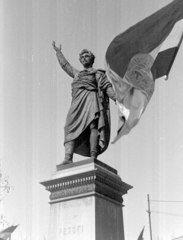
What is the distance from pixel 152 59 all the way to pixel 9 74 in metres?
8.39

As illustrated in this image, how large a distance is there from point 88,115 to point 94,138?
1.59ft

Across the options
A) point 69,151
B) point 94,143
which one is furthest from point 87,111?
point 69,151

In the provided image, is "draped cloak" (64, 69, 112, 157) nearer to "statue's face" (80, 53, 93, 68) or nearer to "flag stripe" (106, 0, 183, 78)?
"statue's face" (80, 53, 93, 68)

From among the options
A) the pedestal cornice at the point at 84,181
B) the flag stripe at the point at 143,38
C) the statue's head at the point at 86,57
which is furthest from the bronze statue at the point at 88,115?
the flag stripe at the point at 143,38

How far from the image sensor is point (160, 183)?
18984 millimetres

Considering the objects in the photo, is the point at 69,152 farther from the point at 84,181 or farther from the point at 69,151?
the point at 84,181

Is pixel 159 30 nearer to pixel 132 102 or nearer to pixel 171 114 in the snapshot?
pixel 132 102

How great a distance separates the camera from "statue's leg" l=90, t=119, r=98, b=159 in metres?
11.8

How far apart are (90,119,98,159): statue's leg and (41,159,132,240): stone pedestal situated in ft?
1.09

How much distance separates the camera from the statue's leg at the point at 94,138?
11844mm

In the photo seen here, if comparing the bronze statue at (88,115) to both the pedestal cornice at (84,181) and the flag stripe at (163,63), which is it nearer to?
the pedestal cornice at (84,181)

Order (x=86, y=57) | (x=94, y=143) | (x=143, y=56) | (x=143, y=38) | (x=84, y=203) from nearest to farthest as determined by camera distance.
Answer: (x=143, y=56)
(x=143, y=38)
(x=84, y=203)
(x=94, y=143)
(x=86, y=57)

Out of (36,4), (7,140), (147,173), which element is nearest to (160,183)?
(147,173)

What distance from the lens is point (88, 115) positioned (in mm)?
12016
